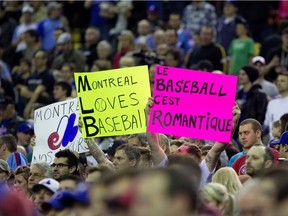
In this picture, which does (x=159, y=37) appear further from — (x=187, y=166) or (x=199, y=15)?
(x=187, y=166)

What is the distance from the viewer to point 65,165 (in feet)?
42.6

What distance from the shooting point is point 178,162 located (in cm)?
1020

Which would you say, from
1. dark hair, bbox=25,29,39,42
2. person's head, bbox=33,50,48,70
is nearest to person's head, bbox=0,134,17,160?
person's head, bbox=33,50,48,70

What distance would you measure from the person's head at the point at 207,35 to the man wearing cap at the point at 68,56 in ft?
8.64

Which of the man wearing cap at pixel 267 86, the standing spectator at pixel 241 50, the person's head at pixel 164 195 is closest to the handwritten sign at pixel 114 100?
the man wearing cap at pixel 267 86

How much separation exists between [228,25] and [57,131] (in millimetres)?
7593

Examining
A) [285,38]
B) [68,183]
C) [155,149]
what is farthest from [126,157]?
[285,38]

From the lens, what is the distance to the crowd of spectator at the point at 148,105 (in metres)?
8.13

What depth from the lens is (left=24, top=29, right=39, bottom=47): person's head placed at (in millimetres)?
23609

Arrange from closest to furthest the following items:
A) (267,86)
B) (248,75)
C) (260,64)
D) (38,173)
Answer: (38,173) → (248,75) → (267,86) → (260,64)

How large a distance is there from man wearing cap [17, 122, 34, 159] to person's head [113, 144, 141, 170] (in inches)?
189

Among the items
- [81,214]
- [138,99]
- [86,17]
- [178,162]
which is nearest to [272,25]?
[86,17]

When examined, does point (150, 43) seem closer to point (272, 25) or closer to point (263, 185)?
point (272, 25)

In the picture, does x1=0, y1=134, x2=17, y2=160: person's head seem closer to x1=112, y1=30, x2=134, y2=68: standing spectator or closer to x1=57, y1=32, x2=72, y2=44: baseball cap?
x1=112, y1=30, x2=134, y2=68: standing spectator
